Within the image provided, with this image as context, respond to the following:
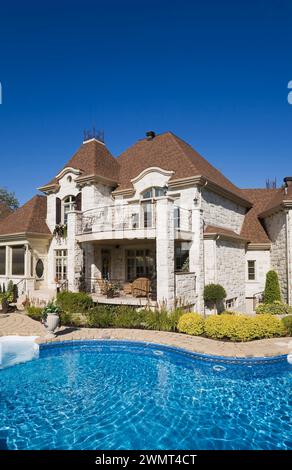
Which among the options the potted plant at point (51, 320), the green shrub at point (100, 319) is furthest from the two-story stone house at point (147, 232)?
the potted plant at point (51, 320)

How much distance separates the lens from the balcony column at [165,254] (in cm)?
1370

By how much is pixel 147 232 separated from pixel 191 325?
5.00 m

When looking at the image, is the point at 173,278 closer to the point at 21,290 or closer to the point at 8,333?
the point at 8,333

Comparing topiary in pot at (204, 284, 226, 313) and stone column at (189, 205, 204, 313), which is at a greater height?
stone column at (189, 205, 204, 313)

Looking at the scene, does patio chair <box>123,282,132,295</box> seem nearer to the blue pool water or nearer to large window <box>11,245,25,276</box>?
the blue pool water

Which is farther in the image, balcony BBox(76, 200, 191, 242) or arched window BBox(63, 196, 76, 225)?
arched window BBox(63, 196, 76, 225)

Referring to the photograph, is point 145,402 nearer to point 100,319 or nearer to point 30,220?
point 100,319

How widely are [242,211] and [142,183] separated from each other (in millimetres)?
8966

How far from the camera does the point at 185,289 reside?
49.3ft

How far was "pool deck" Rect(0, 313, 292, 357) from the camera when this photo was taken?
9.88 meters

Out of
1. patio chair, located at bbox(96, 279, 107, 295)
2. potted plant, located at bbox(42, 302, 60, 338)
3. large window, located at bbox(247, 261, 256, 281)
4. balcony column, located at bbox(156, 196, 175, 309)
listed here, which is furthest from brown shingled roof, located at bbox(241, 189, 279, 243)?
potted plant, located at bbox(42, 302, 60, 338)

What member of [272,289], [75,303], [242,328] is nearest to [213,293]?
[242,328]

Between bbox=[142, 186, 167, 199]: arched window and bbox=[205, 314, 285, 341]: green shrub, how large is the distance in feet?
28.2

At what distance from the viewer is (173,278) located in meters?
14.1
